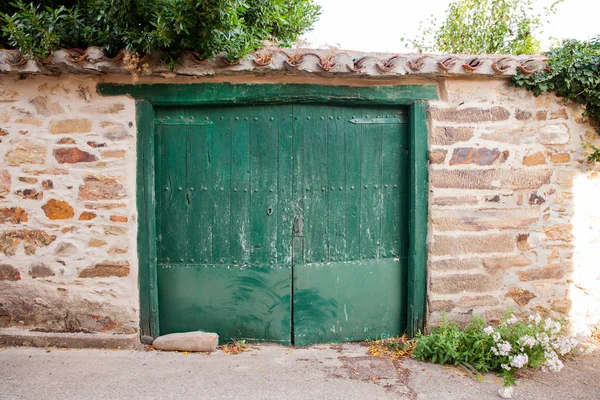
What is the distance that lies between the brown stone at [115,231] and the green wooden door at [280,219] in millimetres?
290

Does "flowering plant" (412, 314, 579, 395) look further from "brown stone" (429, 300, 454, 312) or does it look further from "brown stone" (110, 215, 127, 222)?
"brown stone" (110, 215, 127, 222)

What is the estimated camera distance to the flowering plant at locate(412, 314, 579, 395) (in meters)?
3.58

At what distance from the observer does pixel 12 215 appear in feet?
12.4

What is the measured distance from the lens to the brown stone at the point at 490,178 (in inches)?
157

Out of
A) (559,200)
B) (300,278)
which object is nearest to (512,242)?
(559,200)

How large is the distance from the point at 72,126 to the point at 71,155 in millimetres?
217

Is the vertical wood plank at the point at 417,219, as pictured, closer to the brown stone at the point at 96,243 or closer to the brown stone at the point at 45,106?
the brown stone at the point at 96,243

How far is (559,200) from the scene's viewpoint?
13.5 feet

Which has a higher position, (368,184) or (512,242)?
(368,184)

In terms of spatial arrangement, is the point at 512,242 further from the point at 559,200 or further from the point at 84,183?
the point at 84,183

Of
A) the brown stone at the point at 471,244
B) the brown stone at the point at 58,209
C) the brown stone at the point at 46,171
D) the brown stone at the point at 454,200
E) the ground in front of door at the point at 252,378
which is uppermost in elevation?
the brown stone at the point at 46,171

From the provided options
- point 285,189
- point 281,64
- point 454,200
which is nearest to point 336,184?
point 285,189

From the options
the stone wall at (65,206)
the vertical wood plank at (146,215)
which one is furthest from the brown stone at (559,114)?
the stone wall at (65,206)

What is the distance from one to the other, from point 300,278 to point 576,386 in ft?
6.95
